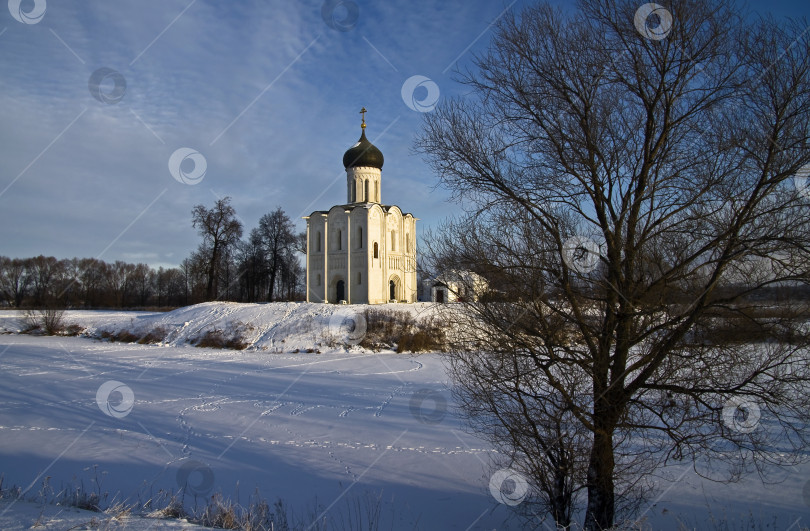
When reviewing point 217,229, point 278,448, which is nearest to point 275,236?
point 217,229

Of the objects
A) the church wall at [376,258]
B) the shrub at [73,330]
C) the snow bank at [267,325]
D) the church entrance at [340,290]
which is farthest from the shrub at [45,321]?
the church wall at [376,258]

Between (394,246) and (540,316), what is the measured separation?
31614 mm

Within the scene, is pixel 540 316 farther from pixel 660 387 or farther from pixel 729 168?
pixel 729 168

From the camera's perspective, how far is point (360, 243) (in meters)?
36.6

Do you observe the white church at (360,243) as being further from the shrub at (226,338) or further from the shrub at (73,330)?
the shrub at (73,330)

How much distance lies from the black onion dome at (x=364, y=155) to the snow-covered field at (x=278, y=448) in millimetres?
20757

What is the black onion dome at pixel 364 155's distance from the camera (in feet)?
124

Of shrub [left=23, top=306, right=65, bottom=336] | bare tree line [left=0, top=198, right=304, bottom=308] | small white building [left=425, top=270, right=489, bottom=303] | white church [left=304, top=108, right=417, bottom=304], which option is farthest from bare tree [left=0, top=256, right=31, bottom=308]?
small white building [left=425, top=270, right=489, bottom=303]

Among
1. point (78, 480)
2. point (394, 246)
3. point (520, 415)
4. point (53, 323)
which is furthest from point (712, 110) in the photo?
point (53, 323)

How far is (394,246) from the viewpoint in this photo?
1483 inches

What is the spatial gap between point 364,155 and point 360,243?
6506mm

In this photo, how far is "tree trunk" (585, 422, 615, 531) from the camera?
6156mm

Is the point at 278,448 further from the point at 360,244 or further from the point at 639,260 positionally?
the point at 360,244

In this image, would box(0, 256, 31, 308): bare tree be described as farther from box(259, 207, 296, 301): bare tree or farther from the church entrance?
the church entrance
